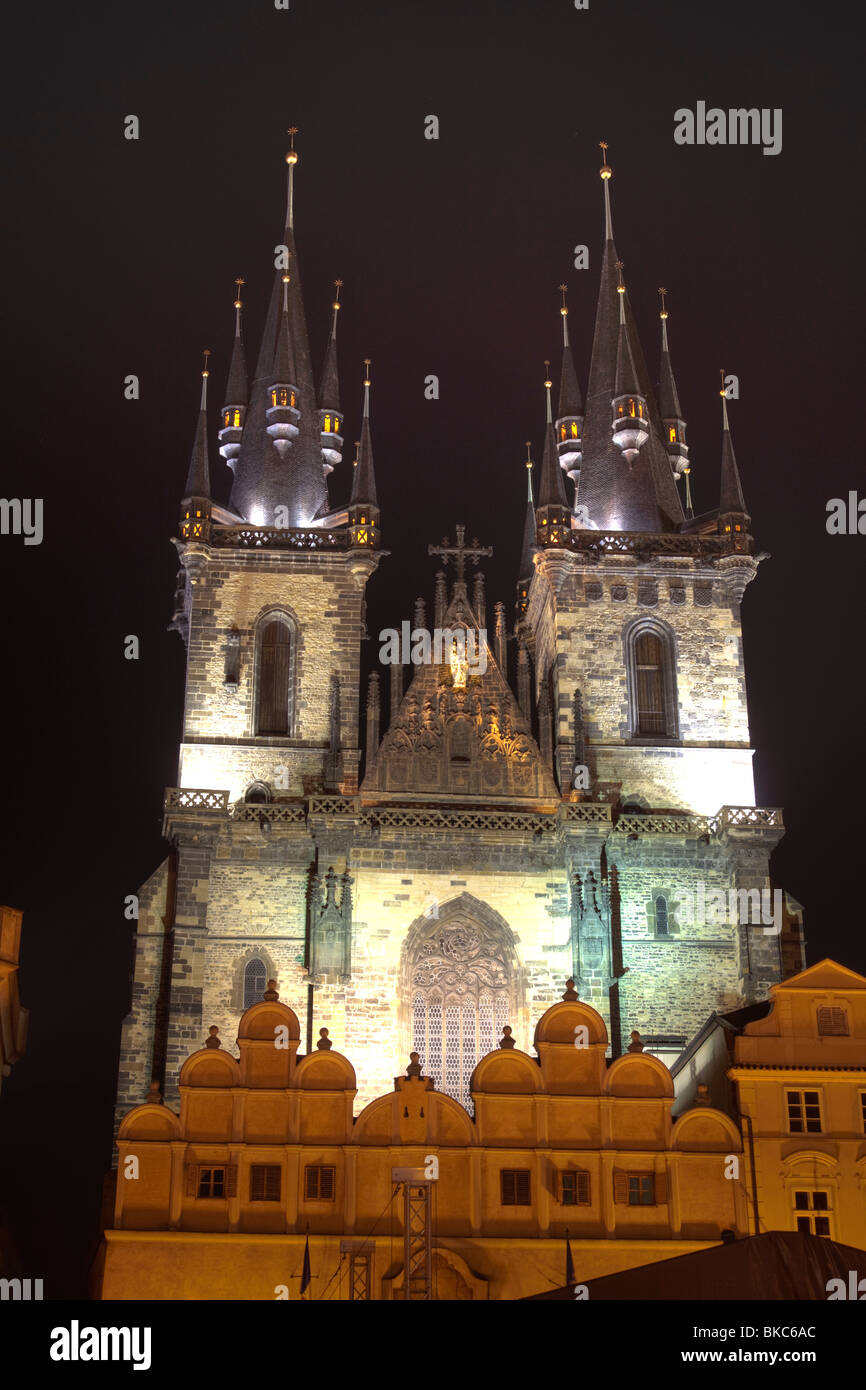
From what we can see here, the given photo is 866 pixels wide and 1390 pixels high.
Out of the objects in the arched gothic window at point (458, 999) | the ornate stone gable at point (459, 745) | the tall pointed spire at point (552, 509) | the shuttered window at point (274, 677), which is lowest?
the arched gothic window at point (458, 999)

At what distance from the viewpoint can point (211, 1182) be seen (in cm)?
3866

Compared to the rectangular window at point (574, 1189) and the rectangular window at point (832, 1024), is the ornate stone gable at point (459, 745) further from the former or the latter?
the rectangular window at point (574, 1189)

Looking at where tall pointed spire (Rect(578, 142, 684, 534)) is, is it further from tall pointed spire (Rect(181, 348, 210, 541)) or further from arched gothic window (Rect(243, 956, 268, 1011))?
arched gothic window (Rect(243, 956, 268, 1011))

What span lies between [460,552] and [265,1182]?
21.6 meters

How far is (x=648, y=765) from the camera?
54.3 metres

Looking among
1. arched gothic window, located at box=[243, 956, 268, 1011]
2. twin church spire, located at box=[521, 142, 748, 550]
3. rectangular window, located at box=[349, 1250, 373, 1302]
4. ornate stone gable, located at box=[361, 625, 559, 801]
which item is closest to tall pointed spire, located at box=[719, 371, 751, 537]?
twin church spire, located at box=[521, 142, 748, 550]

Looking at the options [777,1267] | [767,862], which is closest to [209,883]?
[767,862]

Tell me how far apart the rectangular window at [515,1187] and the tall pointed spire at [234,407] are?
2760 cm

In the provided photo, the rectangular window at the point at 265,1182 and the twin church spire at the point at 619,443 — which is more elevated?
the twin church spire at the point at 619,443

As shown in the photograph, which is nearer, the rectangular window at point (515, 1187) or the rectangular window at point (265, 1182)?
the rectangular window at point (265, 1182)

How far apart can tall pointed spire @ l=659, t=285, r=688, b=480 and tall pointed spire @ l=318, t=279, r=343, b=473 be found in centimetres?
1002

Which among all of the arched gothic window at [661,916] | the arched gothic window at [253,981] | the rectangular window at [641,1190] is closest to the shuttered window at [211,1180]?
the rectangular window at [641,1190]

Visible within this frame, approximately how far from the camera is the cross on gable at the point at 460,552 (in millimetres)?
56000

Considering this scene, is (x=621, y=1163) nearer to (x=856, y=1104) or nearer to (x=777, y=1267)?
(x=856, y=1104)
